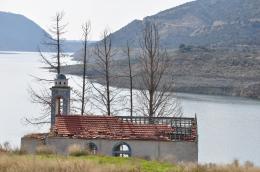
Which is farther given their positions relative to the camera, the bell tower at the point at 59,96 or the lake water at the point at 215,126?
the lake water at the point at 215,126

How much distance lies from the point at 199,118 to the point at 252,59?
91.4m

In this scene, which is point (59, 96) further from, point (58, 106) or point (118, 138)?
point (118, 138)

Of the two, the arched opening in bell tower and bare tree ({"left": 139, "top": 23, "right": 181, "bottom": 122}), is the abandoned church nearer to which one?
the arched opening in bell tower

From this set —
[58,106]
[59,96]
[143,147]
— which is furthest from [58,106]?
[143,147]

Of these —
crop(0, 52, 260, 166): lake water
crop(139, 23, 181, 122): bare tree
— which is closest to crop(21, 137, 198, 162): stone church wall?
crop(139, 23, 181, 122): bare tree

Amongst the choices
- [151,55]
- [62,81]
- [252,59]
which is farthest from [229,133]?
[252,59]

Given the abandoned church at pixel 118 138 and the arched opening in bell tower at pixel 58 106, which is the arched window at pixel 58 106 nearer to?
the arched opening in bell tower at pixel 58 106

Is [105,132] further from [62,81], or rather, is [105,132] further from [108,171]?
[108,171]

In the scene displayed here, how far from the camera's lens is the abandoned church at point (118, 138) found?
78.4ft

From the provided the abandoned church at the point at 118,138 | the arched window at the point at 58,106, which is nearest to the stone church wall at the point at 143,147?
the abandoned church at the point at 118,138

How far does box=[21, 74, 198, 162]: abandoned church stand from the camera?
23.9 metres

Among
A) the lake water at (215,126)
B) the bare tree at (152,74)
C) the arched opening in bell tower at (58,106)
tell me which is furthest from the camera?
the lake water at (215,126)

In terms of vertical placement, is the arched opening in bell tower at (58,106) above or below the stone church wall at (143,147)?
above

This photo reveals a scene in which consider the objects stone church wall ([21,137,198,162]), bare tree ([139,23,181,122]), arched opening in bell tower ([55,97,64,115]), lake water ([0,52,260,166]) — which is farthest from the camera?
lake water ([0,52,260,166])
